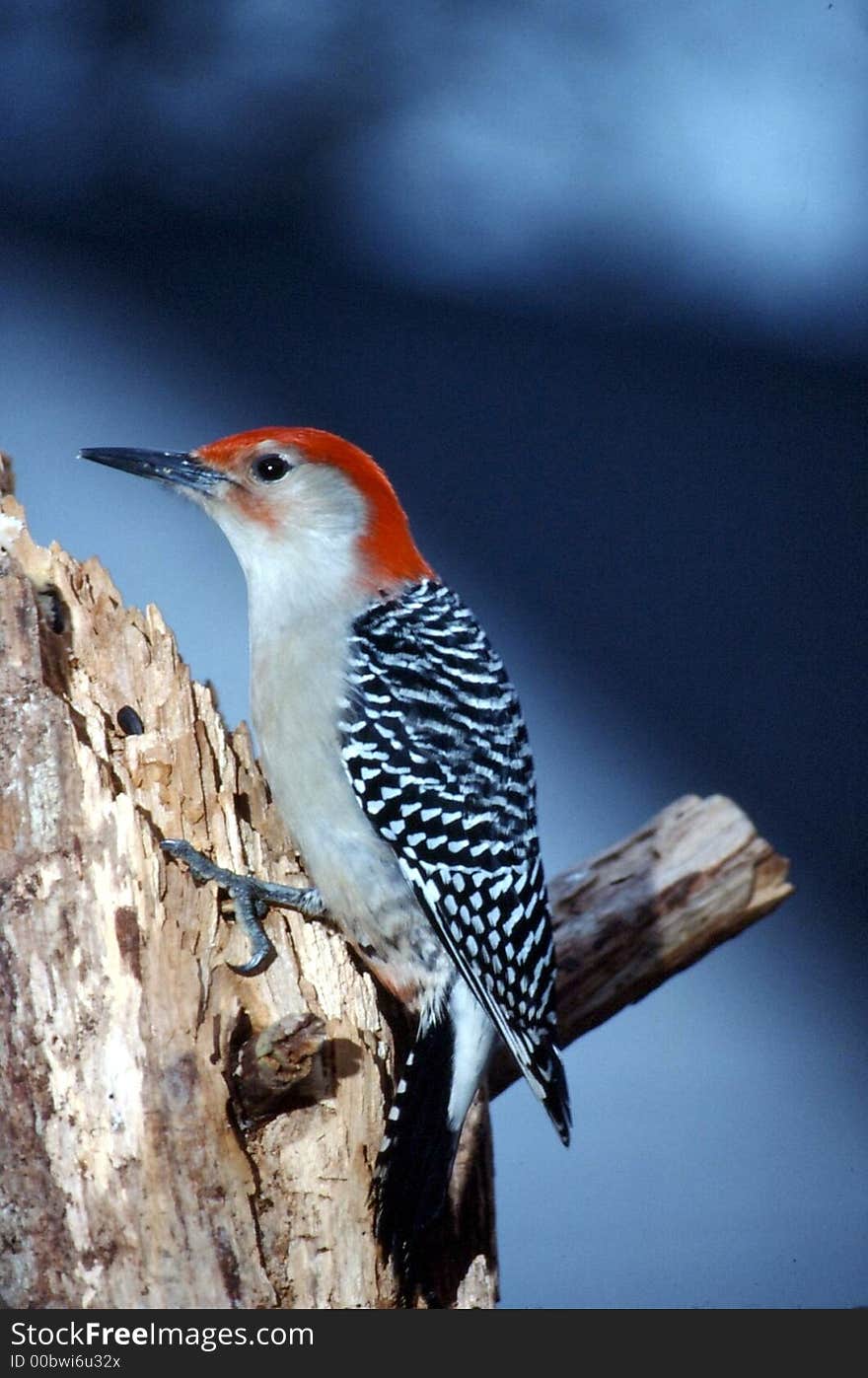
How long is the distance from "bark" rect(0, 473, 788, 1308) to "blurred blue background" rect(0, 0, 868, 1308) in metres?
0.47

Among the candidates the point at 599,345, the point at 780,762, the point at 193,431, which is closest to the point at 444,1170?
the point at 780,762

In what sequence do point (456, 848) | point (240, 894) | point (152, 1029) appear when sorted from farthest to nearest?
point (456, 848) → point (240, 894) → point (152, 1029)

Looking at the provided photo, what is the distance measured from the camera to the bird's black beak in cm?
223

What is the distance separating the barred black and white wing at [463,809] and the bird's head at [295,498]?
132mm

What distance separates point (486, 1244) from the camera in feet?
6.66

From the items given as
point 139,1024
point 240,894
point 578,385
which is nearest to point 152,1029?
point 139,1024

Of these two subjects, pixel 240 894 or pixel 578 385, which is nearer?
pixel 240 894

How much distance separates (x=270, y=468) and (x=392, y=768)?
0.60m

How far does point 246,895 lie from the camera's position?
79.3 inches

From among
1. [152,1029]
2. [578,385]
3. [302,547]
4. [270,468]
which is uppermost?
[578,385]

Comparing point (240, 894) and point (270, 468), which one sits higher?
point (270, 468)

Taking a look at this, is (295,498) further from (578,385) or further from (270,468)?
(578,385)

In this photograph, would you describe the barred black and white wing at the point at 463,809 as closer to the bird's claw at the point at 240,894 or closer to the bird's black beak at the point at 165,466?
the bird's claw at the point at 240,894

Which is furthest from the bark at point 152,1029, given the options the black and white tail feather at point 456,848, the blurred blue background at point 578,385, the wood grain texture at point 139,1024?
the blurred blue background at point 578,385
